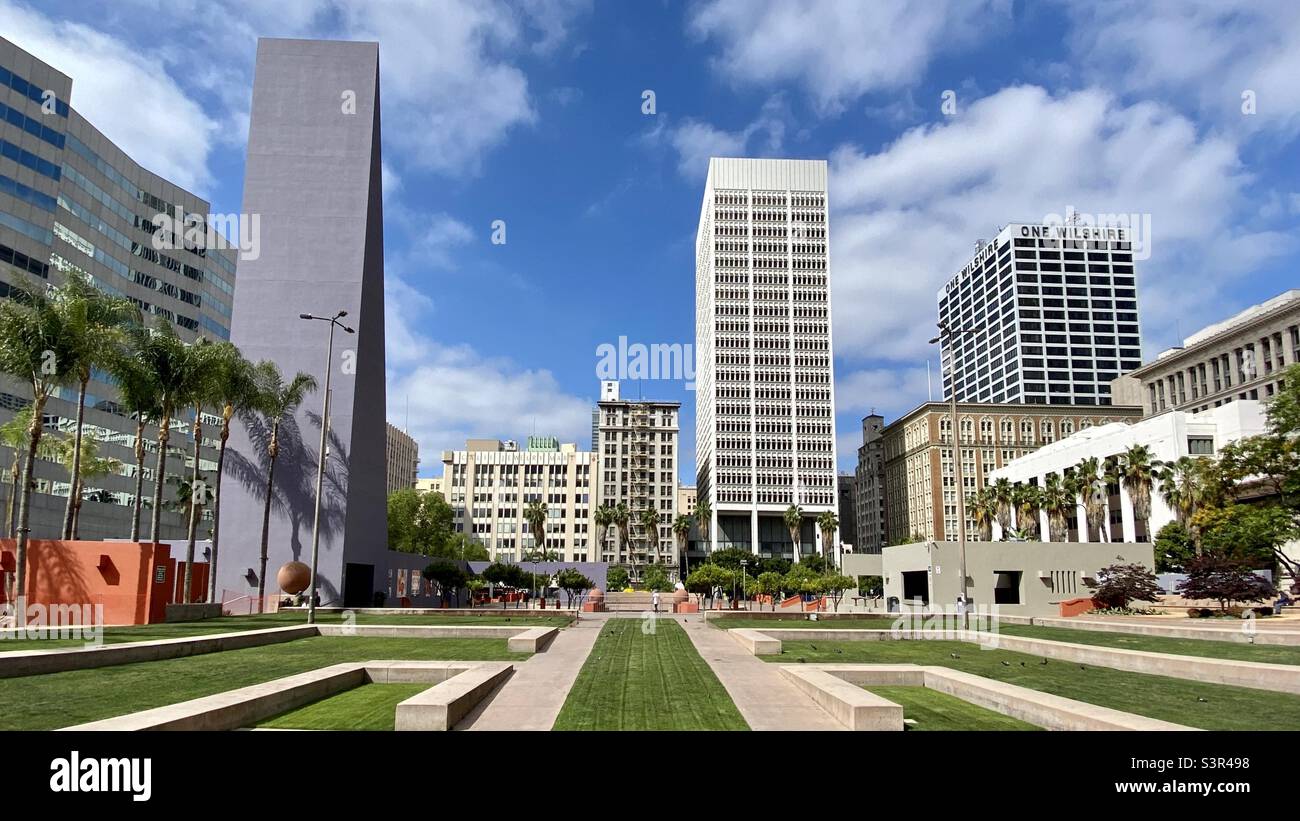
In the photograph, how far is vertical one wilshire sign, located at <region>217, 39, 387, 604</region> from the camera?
46969mm

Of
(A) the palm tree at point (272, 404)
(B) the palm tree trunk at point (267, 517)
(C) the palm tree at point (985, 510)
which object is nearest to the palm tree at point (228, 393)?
(A) the palm tree at point (272, 404)

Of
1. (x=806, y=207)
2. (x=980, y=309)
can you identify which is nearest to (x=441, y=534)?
(x=806, y=207)

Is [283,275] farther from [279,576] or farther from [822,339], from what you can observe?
[822,339]

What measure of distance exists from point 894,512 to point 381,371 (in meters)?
120

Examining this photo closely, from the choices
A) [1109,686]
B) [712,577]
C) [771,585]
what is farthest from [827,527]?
[1109,686]

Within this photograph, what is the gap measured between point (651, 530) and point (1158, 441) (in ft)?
270

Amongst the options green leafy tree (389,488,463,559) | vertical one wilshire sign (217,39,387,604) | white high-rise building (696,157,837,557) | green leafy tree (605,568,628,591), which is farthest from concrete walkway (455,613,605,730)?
white high-rise building (696,157,837,557)

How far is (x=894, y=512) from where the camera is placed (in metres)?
152

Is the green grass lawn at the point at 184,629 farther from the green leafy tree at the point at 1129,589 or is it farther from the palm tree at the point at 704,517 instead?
the palm tree at the point at 704,517

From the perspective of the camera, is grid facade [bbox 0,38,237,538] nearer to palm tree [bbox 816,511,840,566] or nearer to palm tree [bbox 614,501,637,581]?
palm tree [bbox 614,501,637,581]

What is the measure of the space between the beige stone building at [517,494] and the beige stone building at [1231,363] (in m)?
94.8

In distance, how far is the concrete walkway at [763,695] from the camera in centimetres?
1066

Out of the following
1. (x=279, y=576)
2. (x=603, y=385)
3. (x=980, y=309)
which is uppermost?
(x=980, y=309)

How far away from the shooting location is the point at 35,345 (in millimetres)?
27375
